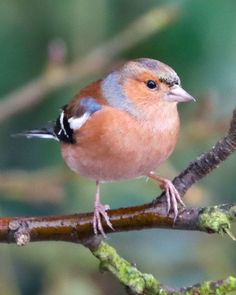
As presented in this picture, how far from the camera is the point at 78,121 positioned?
3551 mm

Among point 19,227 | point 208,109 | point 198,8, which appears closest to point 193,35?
point 198,8

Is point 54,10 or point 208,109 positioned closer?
point 208,109

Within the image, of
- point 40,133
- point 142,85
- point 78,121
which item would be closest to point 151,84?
point 142,85

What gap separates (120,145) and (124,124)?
122mm

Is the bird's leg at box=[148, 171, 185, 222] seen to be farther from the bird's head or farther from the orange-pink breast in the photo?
the bird's head

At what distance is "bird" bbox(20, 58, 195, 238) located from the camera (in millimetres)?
3186

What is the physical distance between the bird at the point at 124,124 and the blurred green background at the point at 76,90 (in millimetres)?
470

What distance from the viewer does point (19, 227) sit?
8.63 feet

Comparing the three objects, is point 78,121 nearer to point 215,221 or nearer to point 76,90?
point 76,90

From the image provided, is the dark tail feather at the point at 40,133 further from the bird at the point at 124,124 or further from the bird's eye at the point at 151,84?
the bird's eye at the point at 151,84

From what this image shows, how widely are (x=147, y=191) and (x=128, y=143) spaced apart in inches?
39.4

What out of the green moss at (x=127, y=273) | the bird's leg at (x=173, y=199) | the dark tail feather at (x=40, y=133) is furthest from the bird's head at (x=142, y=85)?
the green moss at (x=127, y=273)

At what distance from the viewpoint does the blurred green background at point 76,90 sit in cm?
408

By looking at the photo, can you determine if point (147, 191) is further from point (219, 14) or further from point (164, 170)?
point (219, 14)
